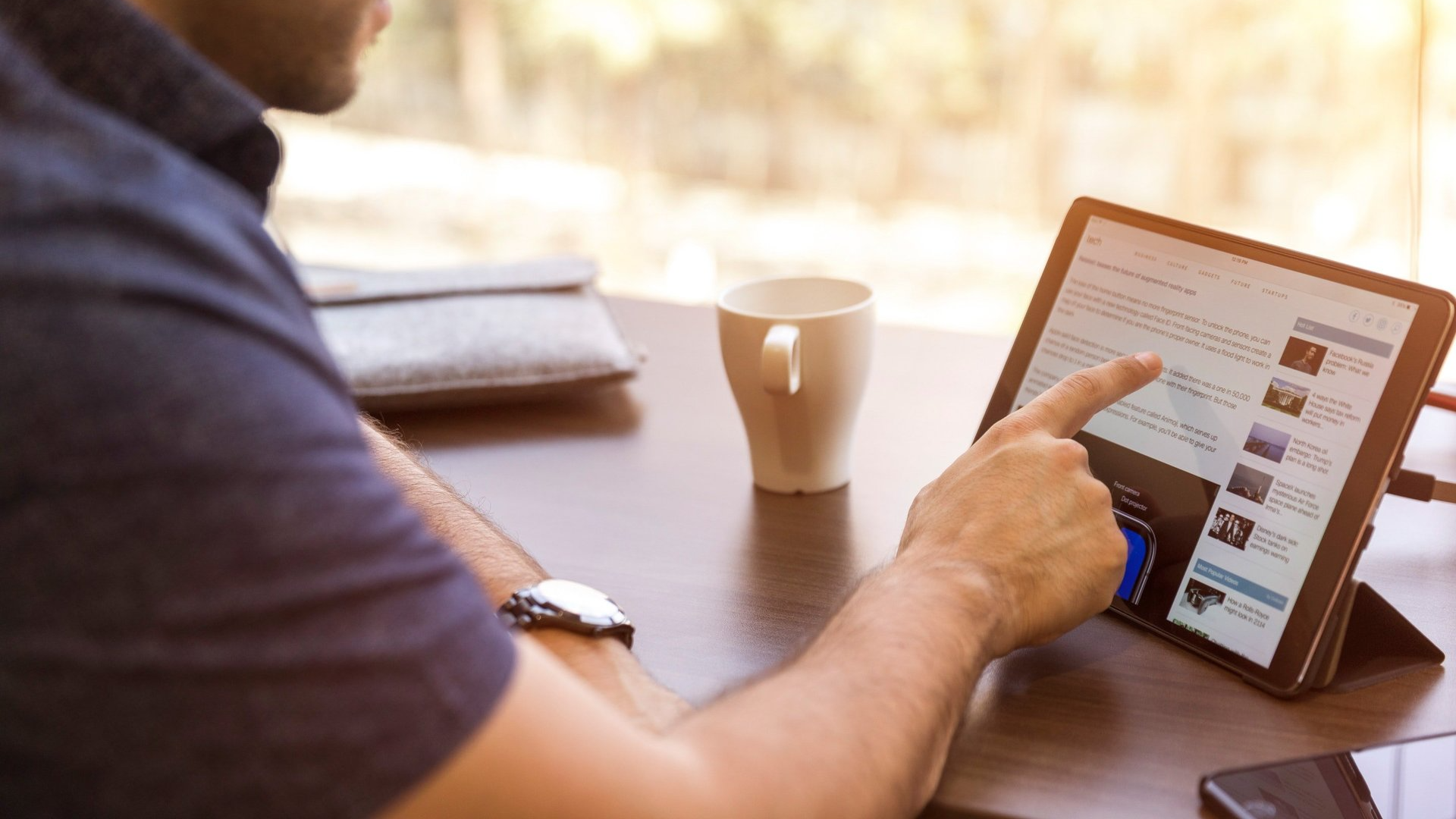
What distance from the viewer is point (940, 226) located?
181 inches

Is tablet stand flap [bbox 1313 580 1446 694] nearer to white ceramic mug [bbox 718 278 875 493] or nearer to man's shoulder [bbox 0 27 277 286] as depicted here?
white ceramic mug [bbox 718 278 875 493]

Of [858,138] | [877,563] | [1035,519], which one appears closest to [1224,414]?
[1035,519]

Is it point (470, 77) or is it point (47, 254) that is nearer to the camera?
point (47, 254)

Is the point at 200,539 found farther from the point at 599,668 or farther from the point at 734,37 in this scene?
the point at 734,37

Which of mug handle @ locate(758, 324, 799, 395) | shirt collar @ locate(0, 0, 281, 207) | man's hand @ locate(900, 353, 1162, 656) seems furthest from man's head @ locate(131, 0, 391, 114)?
man's hand @ locate(900, 353, 1162, 656)

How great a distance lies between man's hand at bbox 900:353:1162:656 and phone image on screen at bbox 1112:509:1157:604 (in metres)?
0.04

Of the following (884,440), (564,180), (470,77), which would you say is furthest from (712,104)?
(884,440)

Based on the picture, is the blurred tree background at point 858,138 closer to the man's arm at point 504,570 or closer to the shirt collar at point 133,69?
the man's arm at point 504,570

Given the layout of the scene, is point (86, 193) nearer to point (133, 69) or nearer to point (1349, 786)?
point (133, 69)

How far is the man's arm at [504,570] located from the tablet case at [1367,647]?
36 centimetres

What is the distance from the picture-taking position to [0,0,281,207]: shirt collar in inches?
18.1

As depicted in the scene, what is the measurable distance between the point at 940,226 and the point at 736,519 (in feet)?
13.0

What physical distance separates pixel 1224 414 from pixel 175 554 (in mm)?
560

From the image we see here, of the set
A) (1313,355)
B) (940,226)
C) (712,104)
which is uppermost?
(1313,355)
